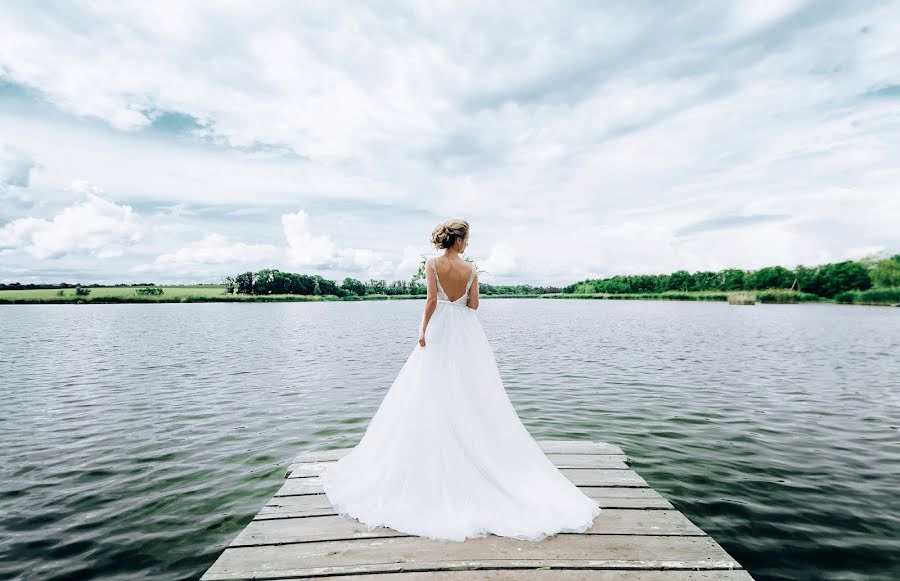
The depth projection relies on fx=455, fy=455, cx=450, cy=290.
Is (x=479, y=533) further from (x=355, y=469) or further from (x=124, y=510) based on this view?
(x=124, y=510)

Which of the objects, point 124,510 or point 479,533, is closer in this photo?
point 479,533

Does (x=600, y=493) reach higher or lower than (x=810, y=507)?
higher

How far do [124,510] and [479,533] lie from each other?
598 cm

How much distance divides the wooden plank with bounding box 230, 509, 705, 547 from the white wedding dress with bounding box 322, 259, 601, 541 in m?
0.11

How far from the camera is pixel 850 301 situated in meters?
92.4

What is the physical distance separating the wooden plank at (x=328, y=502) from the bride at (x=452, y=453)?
21 centimetres

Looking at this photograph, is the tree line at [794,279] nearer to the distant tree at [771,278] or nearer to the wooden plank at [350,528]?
the distant tree at [771,278]

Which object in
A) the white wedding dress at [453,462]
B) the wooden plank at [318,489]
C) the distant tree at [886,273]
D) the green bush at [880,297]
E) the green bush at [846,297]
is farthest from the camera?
the distant tree at [886,273]

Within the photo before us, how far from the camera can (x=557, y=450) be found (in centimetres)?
788

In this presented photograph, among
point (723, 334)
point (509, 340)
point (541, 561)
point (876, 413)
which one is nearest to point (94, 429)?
point (541, 561)

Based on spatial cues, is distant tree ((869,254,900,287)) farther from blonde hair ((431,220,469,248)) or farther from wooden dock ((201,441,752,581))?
blonde hair ((431,220,469,248))

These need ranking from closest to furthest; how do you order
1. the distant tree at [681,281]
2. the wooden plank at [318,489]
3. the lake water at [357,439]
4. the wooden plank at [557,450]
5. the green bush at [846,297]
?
the wooden plank at [318,489]
the lake water at [357,439]
the wooden plank at [557,450]
the green bush at [846,297]
the distant tree at [681,281]

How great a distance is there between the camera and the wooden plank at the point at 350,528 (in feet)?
15.6

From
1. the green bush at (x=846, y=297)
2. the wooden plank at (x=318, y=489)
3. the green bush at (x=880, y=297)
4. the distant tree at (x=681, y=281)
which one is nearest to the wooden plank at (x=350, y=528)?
the wooden plank at (x=318, y=489)
